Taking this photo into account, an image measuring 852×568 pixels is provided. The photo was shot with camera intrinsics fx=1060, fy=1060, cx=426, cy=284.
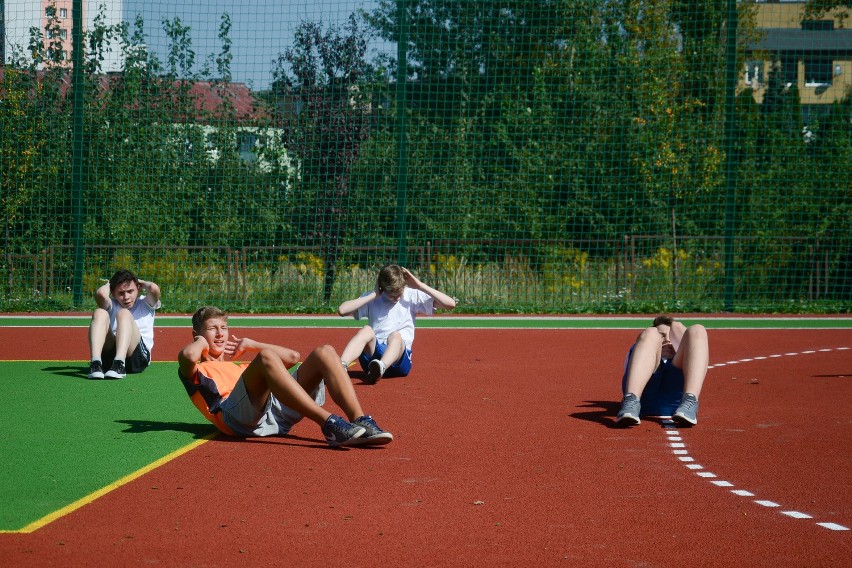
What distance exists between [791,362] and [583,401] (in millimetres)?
3534

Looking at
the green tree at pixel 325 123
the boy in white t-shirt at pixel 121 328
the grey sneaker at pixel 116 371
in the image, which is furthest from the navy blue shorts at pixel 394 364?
the green tree at pixel 325 123

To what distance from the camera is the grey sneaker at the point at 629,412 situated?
21.7ft

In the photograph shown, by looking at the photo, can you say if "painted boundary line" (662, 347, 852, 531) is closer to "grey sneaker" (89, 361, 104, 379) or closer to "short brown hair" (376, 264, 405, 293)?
"short brown hair" (376, 264, 405, 293)

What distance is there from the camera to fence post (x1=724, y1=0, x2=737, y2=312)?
53.9 ft

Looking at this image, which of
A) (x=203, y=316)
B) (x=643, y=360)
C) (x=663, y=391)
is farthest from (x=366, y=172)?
(x=203, y=316)

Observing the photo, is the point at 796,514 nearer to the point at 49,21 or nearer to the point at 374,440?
the point at 374,440

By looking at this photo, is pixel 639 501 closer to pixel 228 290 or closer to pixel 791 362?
pixel 791 362

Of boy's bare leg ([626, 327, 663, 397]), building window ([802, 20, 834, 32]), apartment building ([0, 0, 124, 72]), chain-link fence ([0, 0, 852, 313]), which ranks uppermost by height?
building window ([802, 20, 834, 32])

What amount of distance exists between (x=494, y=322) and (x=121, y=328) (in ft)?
23.6

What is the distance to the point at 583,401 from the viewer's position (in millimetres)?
7973

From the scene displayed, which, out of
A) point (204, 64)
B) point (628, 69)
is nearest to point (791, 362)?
point (628, 69)

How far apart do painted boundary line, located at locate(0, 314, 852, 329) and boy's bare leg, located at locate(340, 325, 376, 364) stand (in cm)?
539

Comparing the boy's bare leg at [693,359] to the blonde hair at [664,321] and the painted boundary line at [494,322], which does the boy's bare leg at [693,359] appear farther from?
the painted boundary line at [494,322]

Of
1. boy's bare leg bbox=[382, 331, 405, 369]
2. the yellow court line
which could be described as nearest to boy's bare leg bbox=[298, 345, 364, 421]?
the yellow court line
